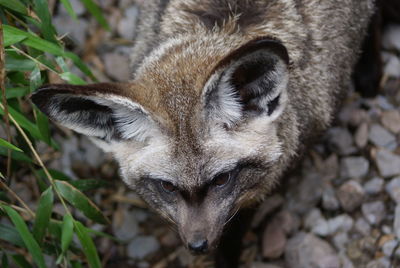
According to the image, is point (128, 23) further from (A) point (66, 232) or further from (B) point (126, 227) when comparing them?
(A) point (66, 232)

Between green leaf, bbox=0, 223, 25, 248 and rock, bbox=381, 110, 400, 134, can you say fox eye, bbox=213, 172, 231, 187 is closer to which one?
green leaf, bbox=0, 223, 25, 248

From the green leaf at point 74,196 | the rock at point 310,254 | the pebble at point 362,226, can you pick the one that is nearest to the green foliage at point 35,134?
Result: the green leaf at point 74,196

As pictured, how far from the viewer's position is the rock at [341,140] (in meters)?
4.48

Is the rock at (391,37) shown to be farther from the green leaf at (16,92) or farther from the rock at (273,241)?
the green leaf at (16,92)

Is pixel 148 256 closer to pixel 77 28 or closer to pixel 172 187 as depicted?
pixel 172 187

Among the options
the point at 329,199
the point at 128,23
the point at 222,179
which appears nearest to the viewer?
the point at 222,179

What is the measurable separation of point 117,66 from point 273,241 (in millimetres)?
1834

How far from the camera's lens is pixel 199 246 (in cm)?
294

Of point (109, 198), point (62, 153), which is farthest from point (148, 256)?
point (62, 153)

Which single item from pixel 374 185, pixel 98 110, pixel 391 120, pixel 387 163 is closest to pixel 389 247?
pixel 374 185

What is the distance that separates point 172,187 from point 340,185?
5.55 ft

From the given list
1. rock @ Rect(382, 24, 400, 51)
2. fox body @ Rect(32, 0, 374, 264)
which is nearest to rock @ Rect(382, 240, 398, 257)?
fox body @ Rect(32, 0, 374, 264)

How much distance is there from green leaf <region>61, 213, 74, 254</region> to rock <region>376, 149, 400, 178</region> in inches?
84.8

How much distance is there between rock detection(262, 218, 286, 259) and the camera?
13.6 ft
